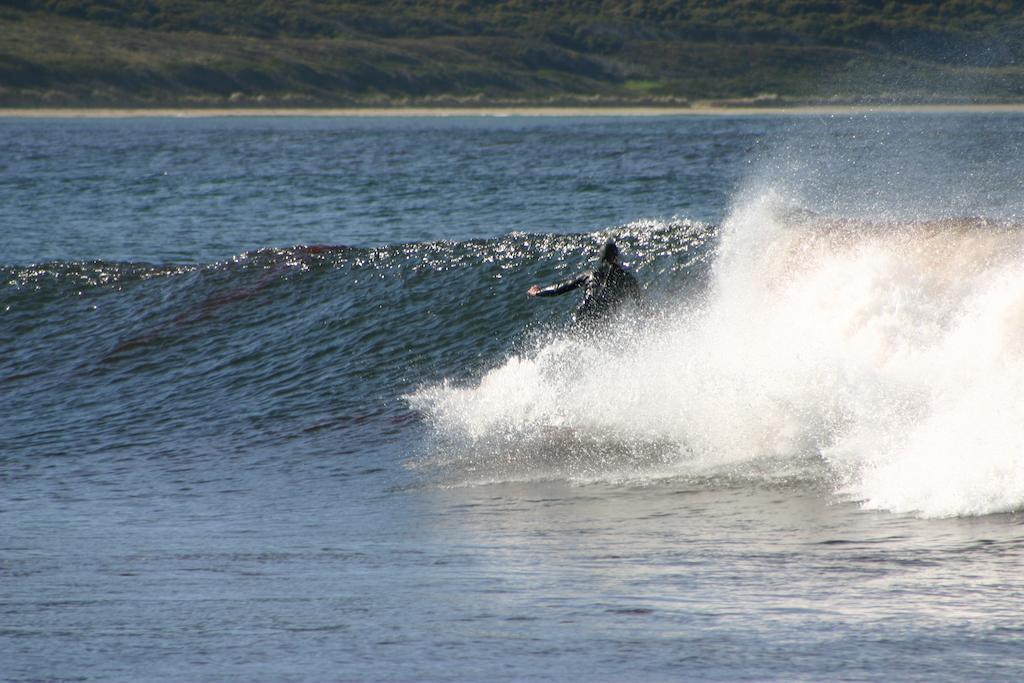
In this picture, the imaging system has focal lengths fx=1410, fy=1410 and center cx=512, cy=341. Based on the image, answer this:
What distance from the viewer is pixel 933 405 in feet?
37.1

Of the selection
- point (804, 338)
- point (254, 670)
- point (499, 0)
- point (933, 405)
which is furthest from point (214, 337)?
point (499, 0)

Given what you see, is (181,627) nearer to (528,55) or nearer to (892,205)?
(892,205)

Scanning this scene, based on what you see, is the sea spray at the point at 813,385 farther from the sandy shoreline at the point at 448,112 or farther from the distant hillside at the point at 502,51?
the sandy shoreline at the point at 448,112

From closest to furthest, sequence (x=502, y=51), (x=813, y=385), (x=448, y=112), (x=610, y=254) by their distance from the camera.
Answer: (x=813, y=385) < (x=610, y=254) < (x=448, y=112) < (x=502, y=51)

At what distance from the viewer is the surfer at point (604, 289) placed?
14680 mm

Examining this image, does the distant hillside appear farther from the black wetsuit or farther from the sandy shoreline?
the black wetsuit

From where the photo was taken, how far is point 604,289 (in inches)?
578

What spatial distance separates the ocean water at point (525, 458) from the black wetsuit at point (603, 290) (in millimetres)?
236

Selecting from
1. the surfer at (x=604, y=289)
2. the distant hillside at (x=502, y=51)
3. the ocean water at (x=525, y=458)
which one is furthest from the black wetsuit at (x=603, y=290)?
the distant hillside at (x=502, y=51)

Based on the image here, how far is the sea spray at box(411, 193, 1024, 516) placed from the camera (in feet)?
34.5

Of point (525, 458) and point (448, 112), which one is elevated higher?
point (525, 458)

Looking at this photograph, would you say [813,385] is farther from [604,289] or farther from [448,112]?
[448,112]

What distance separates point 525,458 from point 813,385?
2.63 meters

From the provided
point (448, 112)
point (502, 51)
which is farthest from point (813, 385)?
point (502, 51)
